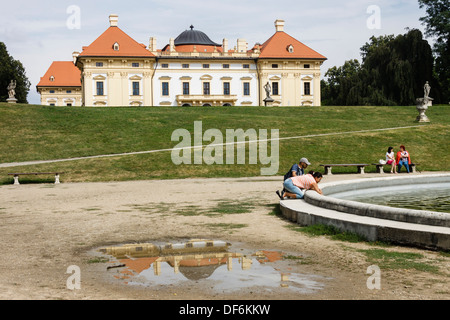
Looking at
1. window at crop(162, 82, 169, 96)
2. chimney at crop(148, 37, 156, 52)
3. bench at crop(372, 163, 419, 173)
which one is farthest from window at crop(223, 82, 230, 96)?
bench at crop(372, 163, 419, 173)

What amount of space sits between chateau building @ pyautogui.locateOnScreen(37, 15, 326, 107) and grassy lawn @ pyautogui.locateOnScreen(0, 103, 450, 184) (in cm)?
2793

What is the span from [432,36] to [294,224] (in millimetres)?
67531

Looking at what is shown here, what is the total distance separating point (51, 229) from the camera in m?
10.3

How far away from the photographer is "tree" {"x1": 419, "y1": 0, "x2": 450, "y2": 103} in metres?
67.6

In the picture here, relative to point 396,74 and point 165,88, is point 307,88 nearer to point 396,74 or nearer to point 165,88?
point 396,74

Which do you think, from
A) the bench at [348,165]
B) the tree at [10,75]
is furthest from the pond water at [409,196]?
the tree at [10,75]

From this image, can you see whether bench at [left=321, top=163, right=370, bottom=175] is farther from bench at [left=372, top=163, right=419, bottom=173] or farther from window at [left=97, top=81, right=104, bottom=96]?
window at [left=97, top=81, right=104, bottom=96]

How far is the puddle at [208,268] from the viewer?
6086 mm

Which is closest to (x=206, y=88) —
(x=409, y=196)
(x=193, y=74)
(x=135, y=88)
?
(x=193, y=74)

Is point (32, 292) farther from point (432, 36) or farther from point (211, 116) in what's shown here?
point (432, 36)

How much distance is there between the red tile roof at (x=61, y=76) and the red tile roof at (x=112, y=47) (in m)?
22.0

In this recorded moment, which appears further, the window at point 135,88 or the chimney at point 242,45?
the chimney at point 242,45

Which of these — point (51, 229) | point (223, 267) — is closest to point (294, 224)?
point (223, 267)

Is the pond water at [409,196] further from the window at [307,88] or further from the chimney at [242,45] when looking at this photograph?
the chimney at [242,45]
